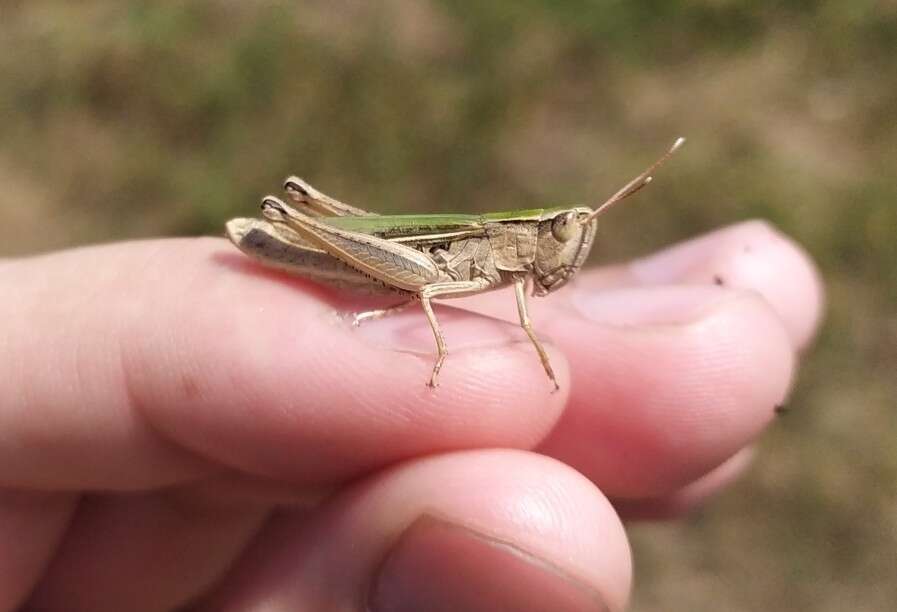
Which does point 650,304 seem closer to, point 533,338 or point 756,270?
point 756,270

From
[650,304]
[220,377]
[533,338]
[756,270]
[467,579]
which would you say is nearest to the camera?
[467,579]

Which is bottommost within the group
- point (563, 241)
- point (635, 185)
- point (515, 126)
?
point (515, 126)

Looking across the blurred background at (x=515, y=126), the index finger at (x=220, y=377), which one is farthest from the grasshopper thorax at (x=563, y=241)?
the blurred background at (x=515, y=126)

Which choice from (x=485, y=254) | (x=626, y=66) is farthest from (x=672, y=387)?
(x=626, y=66)

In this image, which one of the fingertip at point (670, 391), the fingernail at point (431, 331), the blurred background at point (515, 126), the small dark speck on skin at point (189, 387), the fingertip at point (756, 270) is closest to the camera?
the small dark speck on skin at point (189, 387)

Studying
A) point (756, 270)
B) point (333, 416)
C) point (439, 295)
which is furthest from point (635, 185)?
point (333, 416)

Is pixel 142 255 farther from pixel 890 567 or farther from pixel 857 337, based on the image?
pixel 857 337

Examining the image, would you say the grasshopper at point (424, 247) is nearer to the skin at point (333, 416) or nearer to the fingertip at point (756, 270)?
the skin at point (333, 416)
